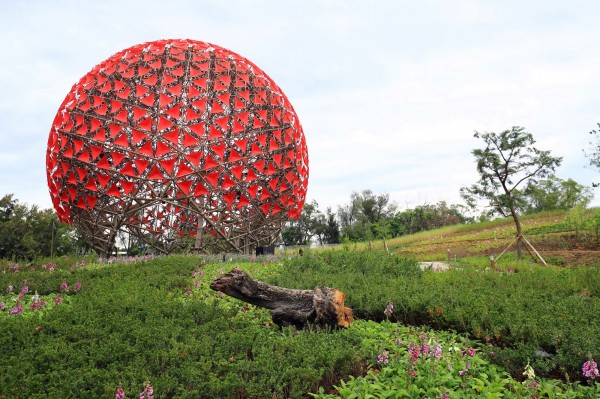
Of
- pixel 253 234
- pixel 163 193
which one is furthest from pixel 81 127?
pixel 253 234

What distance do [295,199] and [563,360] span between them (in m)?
13.5

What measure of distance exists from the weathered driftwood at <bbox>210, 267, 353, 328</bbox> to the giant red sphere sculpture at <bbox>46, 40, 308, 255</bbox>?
8.83 meters

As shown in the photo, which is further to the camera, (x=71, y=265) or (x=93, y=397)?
(x=71, y=265)

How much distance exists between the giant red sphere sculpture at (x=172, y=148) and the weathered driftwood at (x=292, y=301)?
8.83 metres

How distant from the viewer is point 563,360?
457 cm

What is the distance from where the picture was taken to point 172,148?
14.2m

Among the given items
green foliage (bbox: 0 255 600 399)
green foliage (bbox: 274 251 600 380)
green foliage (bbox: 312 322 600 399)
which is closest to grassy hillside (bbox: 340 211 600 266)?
green foliage (bbox: 274 251 600 380)

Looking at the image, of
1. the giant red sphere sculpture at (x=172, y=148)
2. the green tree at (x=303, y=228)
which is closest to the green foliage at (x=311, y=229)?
the green tree at (x=303, y=228)

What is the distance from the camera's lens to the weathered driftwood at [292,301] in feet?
19.4

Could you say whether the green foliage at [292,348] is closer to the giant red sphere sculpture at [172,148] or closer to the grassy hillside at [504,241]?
the giant red sphere sculpture at [172,148]

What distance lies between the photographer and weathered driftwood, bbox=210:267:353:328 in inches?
233

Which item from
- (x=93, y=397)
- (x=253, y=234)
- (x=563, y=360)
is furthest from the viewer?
(x=253, y=234)

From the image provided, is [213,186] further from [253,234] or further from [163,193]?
[253,234]

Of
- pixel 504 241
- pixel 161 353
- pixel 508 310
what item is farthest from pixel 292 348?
pixel 504 241
